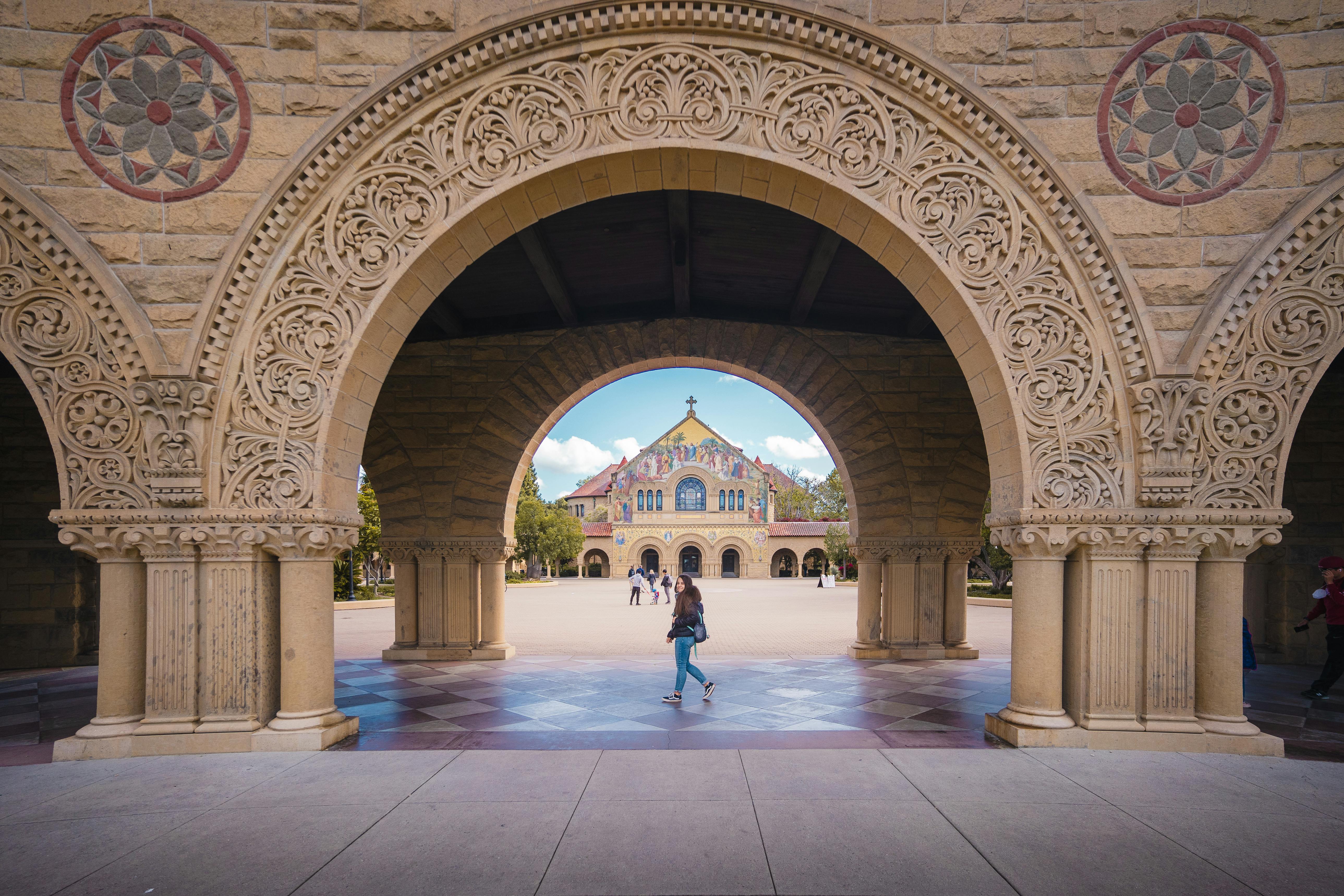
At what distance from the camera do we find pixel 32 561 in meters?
9.81

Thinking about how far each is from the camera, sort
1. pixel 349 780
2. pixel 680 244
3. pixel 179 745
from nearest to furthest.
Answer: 1. pixel 349 780
2. pixel 179 745
3. pixel 680 244

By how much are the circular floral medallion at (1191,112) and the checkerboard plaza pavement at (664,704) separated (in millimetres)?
4470

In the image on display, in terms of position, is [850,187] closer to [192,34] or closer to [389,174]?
[389,174]

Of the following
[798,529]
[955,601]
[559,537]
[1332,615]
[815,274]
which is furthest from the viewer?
[798,529]

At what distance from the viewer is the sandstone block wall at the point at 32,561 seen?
956cm

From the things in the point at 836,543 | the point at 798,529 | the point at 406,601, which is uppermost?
the point at 406,601

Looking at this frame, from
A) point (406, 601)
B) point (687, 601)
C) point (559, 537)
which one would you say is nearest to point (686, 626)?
point (687, 601)

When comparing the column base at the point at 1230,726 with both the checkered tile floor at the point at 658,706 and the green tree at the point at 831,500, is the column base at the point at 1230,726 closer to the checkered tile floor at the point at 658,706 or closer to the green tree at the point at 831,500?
the checkered tile floor at the point at 658,706

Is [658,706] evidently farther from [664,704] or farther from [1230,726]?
[1230,726]

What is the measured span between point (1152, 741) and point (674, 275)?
6905 mm

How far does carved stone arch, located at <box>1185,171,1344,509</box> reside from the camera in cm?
512

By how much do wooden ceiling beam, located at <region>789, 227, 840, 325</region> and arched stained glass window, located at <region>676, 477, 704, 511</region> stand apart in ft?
137

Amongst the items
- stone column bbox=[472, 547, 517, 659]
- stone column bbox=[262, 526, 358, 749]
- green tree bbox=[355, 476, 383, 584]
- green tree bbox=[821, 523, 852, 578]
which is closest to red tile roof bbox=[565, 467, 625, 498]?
green tree bbox=[821, 523, 852, 578]

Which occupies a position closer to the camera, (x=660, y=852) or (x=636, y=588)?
(x=660, y=852)
